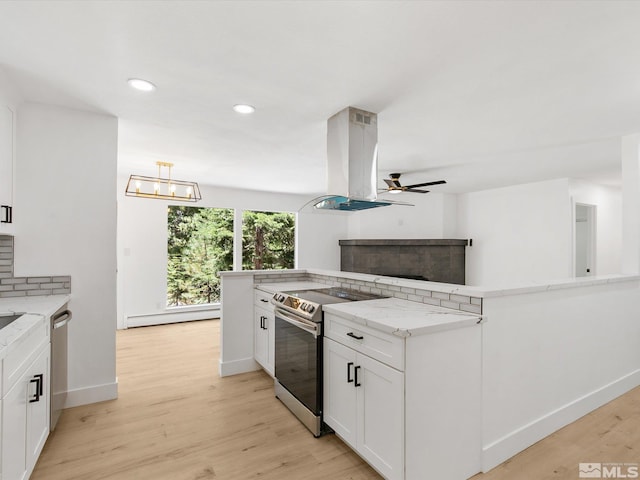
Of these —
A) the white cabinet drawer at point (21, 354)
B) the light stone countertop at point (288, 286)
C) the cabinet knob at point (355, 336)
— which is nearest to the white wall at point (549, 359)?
the cabinet knob at point (355, 336)

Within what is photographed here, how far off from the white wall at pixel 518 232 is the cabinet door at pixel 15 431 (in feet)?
17.2

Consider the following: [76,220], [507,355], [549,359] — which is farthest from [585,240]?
[76,220]

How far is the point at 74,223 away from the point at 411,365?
2.80 meters

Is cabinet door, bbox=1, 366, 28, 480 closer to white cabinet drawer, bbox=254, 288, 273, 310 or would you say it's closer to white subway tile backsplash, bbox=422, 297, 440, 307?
white cabinet drawer, bbox=254, 288, 273, 310

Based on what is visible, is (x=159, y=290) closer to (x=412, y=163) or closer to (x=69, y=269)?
(x=69, y=269)

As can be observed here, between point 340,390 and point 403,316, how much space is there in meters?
0.65

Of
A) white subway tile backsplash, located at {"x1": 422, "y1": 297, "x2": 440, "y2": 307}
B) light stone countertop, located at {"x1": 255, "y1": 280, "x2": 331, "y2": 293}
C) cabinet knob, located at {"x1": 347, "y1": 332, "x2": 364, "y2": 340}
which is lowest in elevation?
cabinet knob, located at {"x1": 347, "y1": 332, "x2": 364, "y2": 340}

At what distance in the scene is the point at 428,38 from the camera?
165cm

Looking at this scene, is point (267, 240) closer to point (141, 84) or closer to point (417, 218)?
point (417, 218)

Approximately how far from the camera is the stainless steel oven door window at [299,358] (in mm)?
2201

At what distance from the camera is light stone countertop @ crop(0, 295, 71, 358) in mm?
1433

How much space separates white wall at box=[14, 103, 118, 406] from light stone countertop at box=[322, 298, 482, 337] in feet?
6.55

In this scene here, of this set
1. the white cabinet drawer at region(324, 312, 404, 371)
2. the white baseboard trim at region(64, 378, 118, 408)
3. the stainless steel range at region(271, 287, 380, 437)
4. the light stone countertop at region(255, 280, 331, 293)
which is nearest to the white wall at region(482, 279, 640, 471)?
the white cabinet drawer at region(324, 312, 404, 371)

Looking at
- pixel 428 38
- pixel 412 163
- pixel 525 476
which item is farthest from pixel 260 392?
pixel 412 163
